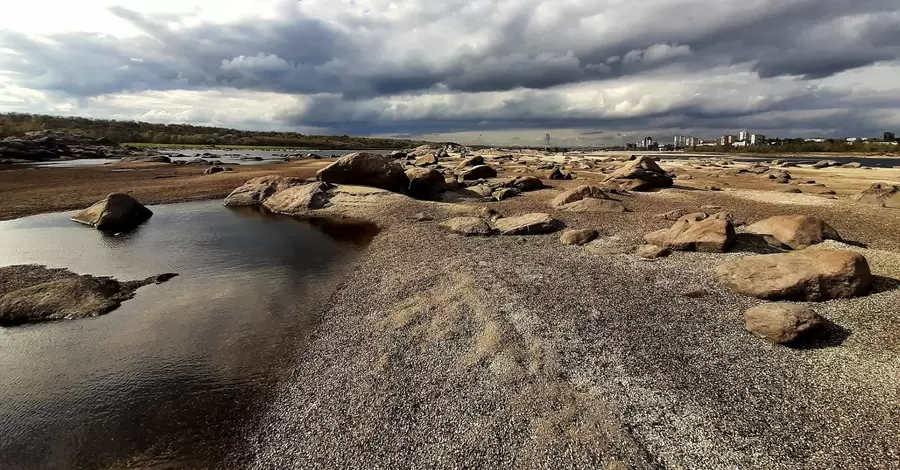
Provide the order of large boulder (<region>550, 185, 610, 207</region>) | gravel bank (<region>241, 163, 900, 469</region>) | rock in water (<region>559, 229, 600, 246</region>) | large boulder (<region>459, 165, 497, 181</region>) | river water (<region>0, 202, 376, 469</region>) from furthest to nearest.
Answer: large boulder (<region>459, 165, 497, 181</region>)
large boulder (<region>550, 185, 610, 207</region>)
rock in water (<region>559, 229, 600, 246</region>)
river water (<region>0, 202, 376, 469</region>)
gravel bank (<region>241, 163, 900, 469</region>)

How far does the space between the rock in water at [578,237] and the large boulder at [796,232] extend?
21.9 feet

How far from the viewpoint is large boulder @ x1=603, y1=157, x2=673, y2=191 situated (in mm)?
35000

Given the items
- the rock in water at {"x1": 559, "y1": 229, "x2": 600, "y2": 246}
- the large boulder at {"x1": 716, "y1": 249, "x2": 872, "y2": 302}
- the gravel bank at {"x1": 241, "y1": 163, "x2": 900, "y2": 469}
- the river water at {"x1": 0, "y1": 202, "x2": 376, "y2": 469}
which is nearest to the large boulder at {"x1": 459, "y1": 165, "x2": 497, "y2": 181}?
the rock in water at {"x1": 559, "y1": 229, "x2": 600, "y2": 246}

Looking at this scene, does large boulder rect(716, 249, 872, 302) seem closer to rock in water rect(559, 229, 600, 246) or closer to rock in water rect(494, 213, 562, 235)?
rock in water rect(559, 229, 600, 246)

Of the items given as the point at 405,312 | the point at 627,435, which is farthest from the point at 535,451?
the point at 405,312

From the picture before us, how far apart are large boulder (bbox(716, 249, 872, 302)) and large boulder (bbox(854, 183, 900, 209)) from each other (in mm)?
19403

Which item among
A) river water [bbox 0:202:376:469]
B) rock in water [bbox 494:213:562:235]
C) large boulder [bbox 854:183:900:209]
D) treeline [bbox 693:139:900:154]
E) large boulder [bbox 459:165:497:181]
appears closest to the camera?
river water [bbox 0:202:376:469]

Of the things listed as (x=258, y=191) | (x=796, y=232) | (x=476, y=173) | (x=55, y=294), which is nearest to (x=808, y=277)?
(x=796, y=232)

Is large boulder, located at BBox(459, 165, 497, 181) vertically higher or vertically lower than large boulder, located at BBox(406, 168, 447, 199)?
higher

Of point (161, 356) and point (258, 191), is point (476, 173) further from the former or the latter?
point (161, 356)

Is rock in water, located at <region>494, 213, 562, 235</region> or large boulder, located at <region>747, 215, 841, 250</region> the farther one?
rock in water, located at <region>494, 213, 562, 235</region>

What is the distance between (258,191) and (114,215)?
408 inches

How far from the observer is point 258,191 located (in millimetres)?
33219

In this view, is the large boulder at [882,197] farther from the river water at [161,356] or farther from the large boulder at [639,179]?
the river water at [161,356]
